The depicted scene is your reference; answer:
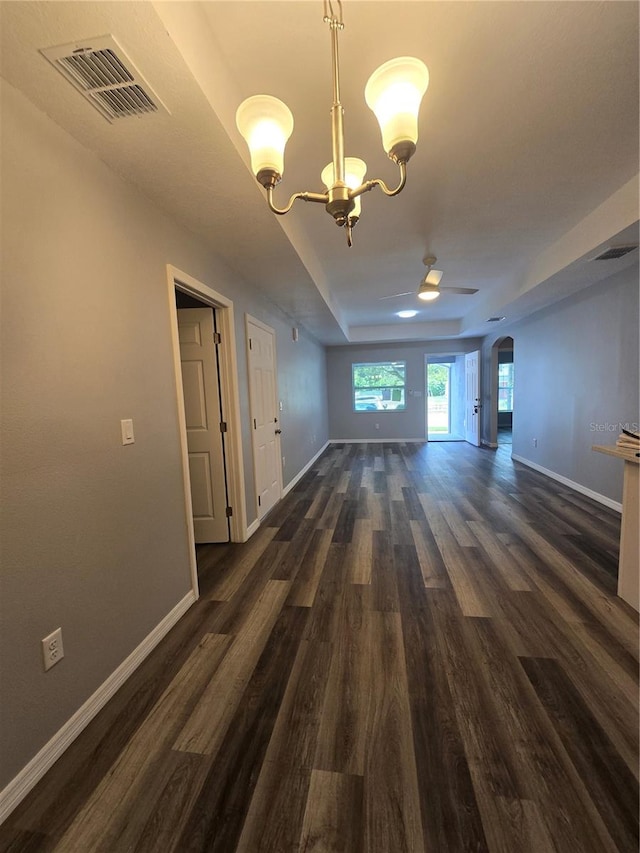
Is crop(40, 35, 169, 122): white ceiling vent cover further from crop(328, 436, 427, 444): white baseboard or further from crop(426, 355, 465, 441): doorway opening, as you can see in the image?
crop(426, 355, 465, 441): doorway opening

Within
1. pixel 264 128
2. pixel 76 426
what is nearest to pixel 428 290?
pixel 264 128

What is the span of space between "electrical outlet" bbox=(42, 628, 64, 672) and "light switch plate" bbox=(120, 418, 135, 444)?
821 mm

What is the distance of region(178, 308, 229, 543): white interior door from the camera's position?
2975mm

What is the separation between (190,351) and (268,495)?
Result: 182 centimetres

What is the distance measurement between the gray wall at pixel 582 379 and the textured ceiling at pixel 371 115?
744 millimetres

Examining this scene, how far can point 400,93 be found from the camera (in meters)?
1.04

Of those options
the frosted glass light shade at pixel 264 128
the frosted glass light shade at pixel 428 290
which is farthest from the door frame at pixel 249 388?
the frosted glass light shade at pixel 264 128

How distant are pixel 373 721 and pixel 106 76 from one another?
2.63m

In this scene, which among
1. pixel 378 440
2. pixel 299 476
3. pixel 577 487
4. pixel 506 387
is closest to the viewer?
pixel 577 487

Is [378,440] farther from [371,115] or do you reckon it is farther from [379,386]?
[371,115]

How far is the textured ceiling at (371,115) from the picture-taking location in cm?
122

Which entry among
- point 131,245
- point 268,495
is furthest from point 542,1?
point 268,495

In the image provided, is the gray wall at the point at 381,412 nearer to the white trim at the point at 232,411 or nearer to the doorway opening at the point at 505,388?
the doorway opening at the point at 505,388

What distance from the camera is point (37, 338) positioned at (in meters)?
1.28
